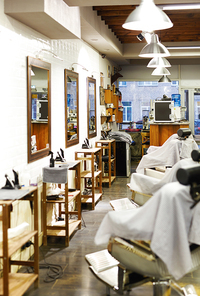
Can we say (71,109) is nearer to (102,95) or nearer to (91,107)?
(91,107)

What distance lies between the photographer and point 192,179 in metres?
2.02

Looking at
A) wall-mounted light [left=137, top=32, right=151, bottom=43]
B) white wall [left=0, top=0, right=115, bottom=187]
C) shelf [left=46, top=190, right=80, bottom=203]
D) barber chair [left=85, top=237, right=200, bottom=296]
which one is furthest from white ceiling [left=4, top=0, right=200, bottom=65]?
barber chair [left=85, top=237, right=200, bottom=296]

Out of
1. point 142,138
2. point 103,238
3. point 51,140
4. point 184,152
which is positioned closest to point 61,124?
point 51,140

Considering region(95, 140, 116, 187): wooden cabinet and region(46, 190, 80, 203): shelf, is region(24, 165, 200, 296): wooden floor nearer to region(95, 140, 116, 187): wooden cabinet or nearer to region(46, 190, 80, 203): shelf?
region(46, 190, 80, 203): shelf

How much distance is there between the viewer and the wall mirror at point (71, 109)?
5211 mm

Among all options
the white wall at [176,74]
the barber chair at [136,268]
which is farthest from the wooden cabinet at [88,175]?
the white wall at [176,74]

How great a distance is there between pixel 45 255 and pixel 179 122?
4.87 metres

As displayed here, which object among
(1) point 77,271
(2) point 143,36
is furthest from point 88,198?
(2) point 143,36

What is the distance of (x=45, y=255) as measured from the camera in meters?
3.84

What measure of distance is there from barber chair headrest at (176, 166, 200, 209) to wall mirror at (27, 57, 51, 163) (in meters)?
2.10

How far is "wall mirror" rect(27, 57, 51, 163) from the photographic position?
148 inches

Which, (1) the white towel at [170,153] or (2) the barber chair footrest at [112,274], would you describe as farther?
(1) the white towel at [170,153]

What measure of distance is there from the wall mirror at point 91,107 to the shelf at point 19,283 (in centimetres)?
404

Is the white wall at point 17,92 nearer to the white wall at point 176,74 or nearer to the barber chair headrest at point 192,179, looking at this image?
the barber chair headrest at point 192,179
